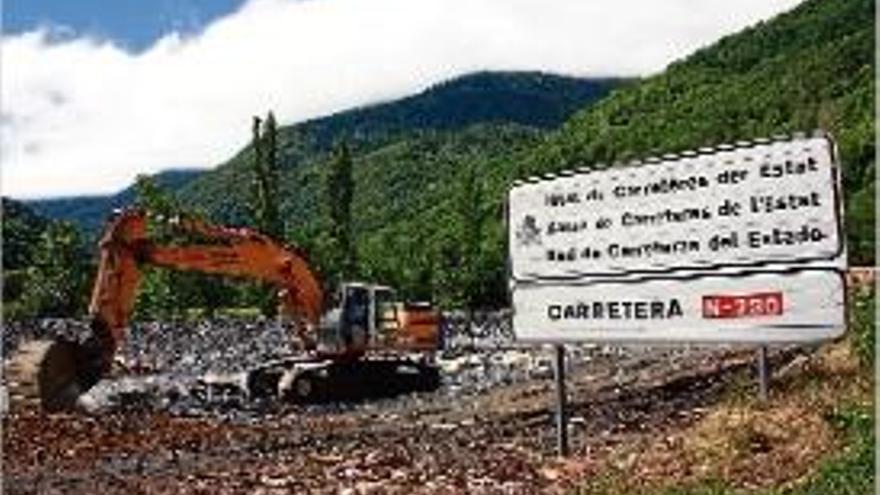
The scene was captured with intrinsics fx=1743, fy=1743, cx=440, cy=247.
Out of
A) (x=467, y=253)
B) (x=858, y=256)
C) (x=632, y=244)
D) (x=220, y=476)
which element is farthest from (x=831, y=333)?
(x=467, y=253)

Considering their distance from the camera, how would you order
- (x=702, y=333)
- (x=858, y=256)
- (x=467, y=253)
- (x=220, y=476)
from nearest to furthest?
(x=702, y=333), (x=220, y=476), (x=858, y=256), (x=467, y=253)

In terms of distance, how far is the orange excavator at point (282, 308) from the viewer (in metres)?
39.2

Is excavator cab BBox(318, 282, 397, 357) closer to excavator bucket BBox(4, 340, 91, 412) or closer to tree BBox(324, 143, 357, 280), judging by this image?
excavator bucket BBox(4, 340, 91, 412)

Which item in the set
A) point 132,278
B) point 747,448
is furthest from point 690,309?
point 132,278

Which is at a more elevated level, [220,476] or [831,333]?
[831,333]

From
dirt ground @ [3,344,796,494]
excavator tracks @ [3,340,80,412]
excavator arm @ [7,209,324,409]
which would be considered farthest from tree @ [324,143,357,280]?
dirt ground @ [3,344,796,494]

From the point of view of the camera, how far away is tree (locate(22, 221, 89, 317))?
14075 cm

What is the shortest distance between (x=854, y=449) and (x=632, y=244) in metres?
4.60

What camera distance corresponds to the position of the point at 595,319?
19.0 m

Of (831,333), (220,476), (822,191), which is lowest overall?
(220,476)

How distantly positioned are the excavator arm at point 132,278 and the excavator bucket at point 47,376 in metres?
0.02

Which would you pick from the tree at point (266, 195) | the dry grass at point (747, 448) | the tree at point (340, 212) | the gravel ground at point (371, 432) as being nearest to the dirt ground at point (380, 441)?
the gravel ground at point (371, 432)

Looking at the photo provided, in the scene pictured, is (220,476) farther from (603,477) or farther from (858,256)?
(858,256)

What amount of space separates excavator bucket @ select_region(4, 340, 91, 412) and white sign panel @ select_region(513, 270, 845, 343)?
19.5m
